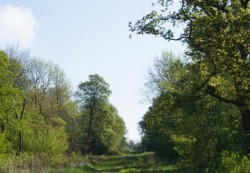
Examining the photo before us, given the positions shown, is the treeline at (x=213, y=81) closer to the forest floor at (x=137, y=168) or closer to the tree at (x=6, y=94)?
the forest floor at (x=137, y=168)

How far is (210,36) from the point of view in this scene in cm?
1698

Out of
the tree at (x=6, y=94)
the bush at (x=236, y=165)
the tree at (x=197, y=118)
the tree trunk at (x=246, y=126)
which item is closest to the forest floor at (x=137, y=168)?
the tree at (x=197, y=118)

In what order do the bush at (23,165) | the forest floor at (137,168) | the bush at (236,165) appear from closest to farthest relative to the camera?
the bush at (236,165)
the bush at (23,165)
the forest floor at (137,168)

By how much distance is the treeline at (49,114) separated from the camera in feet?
123

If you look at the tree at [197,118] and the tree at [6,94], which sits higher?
the tree at [6,94]

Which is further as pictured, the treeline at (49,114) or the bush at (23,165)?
the treeline at (49,114)

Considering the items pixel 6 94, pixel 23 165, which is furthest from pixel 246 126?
pixel 6 94

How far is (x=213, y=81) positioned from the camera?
2041 centimetres

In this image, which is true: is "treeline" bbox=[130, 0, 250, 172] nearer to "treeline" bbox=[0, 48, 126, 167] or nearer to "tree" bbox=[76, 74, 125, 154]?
"treeline" bbox=[0, 48, 126, 167]

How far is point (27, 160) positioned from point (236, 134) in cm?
1760

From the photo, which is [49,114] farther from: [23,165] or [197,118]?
[197,118]

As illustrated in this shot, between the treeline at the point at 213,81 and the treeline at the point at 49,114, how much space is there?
1388 cm

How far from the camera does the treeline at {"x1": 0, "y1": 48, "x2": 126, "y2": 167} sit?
1475 inches

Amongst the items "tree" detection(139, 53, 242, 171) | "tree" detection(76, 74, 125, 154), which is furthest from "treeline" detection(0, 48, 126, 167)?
"tree" detection(139, 53, 242, 171)
